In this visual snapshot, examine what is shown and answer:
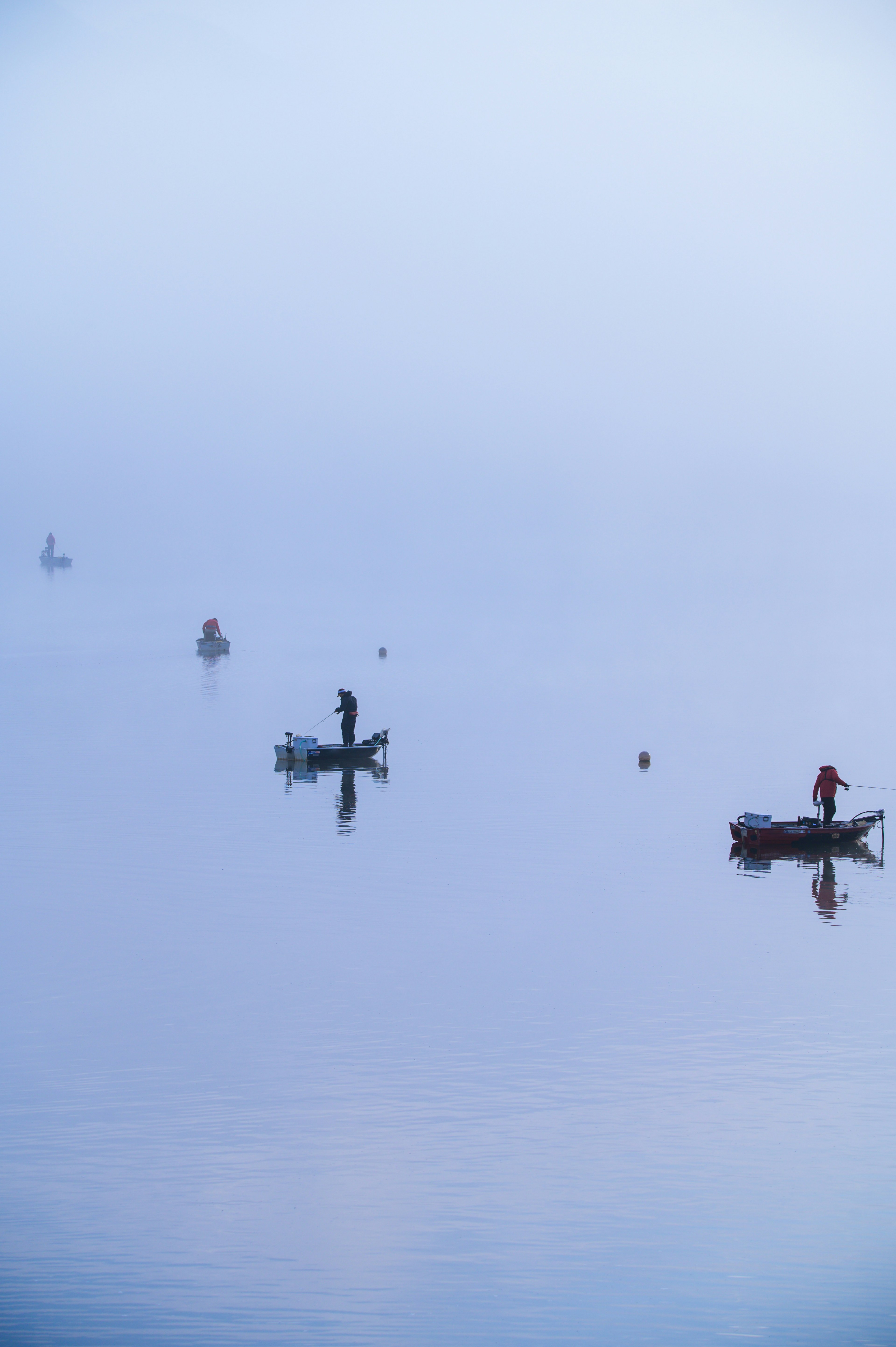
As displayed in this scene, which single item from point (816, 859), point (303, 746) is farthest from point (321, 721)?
point (816, 859)

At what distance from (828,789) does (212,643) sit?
249 ft

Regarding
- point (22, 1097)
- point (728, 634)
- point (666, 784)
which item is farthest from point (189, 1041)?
point (728, 634)

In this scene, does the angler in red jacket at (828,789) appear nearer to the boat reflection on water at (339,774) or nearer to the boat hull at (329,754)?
the boat reflection on water at (339,774)

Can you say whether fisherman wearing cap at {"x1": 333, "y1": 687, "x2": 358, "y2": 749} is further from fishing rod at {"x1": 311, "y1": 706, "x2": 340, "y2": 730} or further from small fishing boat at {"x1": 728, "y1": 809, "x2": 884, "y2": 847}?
small fishing boat at {"x1": 728, "y1": 809, "x2": 884, "y2": 847}

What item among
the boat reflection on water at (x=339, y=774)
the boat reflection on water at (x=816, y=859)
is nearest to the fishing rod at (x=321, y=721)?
the boat reflection on water at (x=339, y=774)

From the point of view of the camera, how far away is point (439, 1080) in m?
15.1

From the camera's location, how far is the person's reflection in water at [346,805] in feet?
103

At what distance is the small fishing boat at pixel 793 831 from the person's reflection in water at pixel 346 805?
9186mm

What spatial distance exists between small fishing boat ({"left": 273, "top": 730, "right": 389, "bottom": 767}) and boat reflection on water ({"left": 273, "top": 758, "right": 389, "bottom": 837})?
0.13m

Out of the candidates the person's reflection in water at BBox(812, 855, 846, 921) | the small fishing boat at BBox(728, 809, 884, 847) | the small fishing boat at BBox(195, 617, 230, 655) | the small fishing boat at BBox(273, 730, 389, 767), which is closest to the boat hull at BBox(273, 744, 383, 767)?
the small fishing boat at BBox(273, 730, 389, 767)

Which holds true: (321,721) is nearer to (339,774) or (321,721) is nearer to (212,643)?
(339,774)

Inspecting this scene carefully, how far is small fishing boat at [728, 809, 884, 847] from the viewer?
29.3 m

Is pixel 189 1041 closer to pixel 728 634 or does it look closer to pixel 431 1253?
pixel 431 1253

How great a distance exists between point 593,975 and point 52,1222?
9.57 metres
